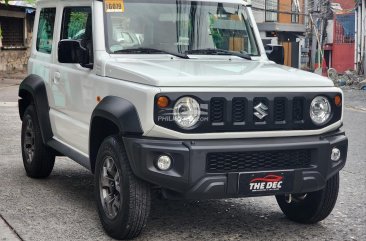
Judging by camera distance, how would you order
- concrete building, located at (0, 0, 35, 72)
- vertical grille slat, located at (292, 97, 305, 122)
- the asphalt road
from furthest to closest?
1. concrete building, located at (0, 0, 35, 72)
2. the asphalt road
3. vertical grille slat, located at (292, 97, 305, 122)

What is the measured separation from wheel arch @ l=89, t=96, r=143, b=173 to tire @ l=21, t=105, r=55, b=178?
153 cm

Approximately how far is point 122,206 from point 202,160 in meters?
0.75

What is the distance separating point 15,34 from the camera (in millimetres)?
26703

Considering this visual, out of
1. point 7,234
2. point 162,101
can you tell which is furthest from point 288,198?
point 7,234

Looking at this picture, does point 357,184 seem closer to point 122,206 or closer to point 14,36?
point 122,206

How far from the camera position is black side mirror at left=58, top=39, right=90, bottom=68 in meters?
5.28

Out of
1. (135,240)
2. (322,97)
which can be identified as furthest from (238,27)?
Answer: (135,240)

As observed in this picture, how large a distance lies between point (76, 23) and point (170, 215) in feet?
6.71

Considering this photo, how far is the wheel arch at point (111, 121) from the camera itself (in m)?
4.41

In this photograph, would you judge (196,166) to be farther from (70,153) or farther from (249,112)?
(70,153)

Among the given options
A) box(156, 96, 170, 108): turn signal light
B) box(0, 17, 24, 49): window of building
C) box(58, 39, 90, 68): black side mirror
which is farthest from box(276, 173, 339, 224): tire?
box(0, 17, 24, 49): window of building

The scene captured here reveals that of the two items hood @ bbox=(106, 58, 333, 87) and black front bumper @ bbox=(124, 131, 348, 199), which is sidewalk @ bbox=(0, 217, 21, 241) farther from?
hood @ bbox=(106, 58, 333, 87)

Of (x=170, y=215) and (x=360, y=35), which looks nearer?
(x=170, y=215)

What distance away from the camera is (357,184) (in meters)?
7.03
